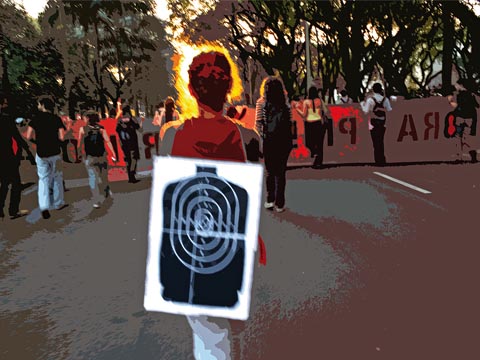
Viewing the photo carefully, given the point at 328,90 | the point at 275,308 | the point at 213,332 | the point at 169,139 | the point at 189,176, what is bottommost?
the point at 275,308

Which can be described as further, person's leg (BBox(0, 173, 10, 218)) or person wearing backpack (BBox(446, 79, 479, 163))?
person wearing backpack (BBox(446, 79, 479, 163))

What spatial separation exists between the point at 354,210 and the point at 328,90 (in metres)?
24.8

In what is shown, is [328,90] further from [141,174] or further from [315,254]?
[315,254]

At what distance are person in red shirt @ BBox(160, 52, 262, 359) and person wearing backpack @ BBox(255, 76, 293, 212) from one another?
5.50 meters

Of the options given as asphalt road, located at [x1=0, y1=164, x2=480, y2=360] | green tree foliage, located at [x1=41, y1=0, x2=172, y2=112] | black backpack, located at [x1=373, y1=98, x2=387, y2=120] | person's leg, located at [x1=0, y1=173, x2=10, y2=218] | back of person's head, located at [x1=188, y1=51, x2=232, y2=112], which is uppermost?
green tree foliage, located at [x1=41, y1=0, x2=172, y2=112]

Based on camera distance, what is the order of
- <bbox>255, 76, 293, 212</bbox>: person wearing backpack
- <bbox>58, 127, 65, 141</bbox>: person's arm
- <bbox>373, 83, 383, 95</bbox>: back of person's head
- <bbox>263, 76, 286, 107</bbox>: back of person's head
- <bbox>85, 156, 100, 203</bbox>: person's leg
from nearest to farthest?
1. <bbox>263, 76, 286, 107</bbox>: back of person's head
2. <bbox>255, 76, 293, 212</bbox>: person wearing backpack
3. <bbox>58, 127, 65, 141</bbox>: person's arm
4. <bbox>85, 156, 100, 203</bbox>: person's leg
5. <bbox>373, 83, 383, 95</bbox>: back of person's head

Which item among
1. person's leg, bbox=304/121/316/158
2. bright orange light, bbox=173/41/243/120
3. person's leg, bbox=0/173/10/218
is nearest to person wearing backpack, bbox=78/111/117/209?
person's leg, bbox=0/173/10/218

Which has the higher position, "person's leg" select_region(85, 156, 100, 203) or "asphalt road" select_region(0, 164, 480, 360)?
"person's leg" select_region(85, 156, 100, 203)

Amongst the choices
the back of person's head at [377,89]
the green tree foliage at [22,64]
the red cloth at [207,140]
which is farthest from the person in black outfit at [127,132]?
the green tree foliage at [22,64]

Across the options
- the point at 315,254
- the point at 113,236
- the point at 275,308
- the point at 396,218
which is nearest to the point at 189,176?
the point at 275,308

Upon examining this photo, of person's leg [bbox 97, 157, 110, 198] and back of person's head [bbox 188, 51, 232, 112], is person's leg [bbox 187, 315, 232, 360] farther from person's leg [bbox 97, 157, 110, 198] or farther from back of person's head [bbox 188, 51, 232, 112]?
person's leg [bbox 97, 157, 110, 198]

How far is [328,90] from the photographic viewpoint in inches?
1268

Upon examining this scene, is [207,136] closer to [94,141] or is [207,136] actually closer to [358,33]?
[94,141]

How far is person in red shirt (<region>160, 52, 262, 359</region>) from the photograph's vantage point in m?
2.80
